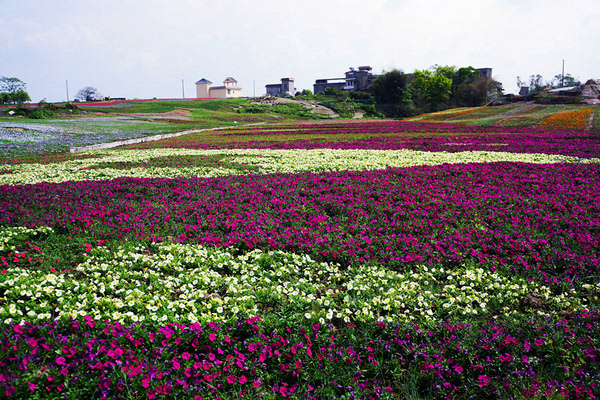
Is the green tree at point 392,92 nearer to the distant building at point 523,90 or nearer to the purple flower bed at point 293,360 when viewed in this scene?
the distant building at point 523,90

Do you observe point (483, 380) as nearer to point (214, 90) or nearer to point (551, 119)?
point (551, 119)

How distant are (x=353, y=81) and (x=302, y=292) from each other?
145083mm

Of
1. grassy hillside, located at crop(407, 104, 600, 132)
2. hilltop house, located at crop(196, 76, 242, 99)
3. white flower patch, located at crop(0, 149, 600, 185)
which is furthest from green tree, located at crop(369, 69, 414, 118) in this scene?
white flower patch, located at crop(0, 149, 600, 185)

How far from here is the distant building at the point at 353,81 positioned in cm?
13538

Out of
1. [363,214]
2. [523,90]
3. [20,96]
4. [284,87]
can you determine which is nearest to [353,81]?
[284,87]

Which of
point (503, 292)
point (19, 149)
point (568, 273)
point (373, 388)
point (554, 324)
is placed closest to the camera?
point (373, 388)

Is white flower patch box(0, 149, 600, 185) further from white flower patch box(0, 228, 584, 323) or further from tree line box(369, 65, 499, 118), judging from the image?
tree line box(369, 65, 499, 118)

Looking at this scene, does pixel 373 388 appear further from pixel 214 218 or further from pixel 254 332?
pixel 214 218

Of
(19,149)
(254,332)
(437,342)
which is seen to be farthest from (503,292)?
(19,149)

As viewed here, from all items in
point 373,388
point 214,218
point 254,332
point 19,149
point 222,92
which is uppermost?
point 222,92

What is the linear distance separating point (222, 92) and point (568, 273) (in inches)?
5845

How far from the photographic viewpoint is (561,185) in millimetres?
11508

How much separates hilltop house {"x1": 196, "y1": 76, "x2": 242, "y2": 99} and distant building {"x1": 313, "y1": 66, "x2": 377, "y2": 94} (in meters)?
34.4

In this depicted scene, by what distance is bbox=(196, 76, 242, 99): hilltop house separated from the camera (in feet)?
472
